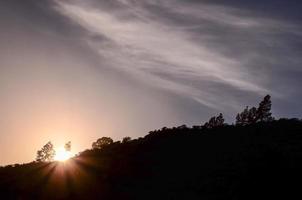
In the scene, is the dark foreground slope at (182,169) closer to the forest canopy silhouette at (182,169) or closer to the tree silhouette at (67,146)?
the forest canopy silhouette at (182,169)

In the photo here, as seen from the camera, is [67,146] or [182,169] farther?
[67,146]

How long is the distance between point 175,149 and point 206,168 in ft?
37.7

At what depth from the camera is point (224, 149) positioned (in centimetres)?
7925

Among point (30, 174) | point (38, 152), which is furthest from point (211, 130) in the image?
point (38, 152)

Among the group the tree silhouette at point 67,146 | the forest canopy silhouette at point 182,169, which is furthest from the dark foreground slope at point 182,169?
the tree silhouette at point 67,146

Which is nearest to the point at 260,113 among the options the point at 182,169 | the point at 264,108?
the point at 264,108

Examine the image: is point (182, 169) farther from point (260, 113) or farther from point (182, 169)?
point (260, 113)

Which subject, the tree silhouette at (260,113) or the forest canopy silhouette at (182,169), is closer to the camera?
the forest canopy silhouette at (182,169)

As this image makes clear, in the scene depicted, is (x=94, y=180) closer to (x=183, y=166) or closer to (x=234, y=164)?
(x=183, y=166)

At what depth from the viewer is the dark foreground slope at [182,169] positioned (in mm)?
55134

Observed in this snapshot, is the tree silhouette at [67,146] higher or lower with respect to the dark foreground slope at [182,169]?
higher

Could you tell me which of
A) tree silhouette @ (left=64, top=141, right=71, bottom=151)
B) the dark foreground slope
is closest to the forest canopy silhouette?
the dark foreground slope

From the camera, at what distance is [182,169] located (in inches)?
2894

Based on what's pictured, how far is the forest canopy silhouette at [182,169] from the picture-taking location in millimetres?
55281
